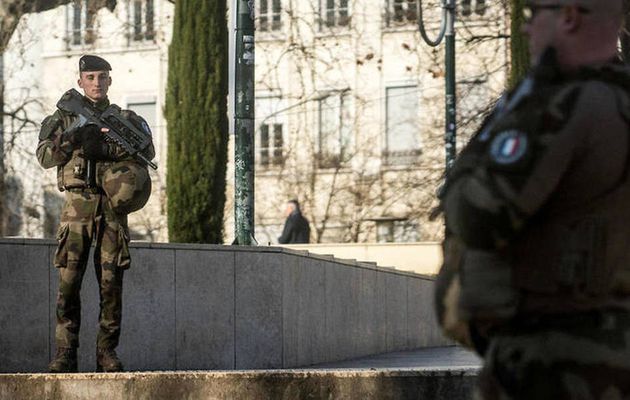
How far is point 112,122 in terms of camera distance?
34.9 feet

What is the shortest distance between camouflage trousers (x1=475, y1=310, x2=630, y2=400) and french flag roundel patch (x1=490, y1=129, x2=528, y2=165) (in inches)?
13.7

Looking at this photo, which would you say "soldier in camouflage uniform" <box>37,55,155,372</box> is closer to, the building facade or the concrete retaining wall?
the concrete retaining wall

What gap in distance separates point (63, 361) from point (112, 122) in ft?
4.76

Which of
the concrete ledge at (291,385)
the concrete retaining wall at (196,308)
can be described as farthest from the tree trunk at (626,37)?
the concrete ledge at (291,385)

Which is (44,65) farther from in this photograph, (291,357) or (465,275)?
(465,275)

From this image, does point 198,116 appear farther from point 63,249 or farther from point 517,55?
point 63,249

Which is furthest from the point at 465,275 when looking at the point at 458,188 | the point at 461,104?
the point at 461,104

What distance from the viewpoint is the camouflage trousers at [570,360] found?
3.65 m

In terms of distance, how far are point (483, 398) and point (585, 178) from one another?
0.52 m

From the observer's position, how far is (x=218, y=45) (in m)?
22.0

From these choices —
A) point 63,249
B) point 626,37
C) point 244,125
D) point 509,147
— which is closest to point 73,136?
point 63,249

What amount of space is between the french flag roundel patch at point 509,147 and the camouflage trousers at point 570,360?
1.14 feet

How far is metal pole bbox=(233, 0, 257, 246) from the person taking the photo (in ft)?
54.7

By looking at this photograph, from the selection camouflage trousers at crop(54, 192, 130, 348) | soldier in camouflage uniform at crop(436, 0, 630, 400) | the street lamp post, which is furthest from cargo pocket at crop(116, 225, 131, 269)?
the street lamp post
